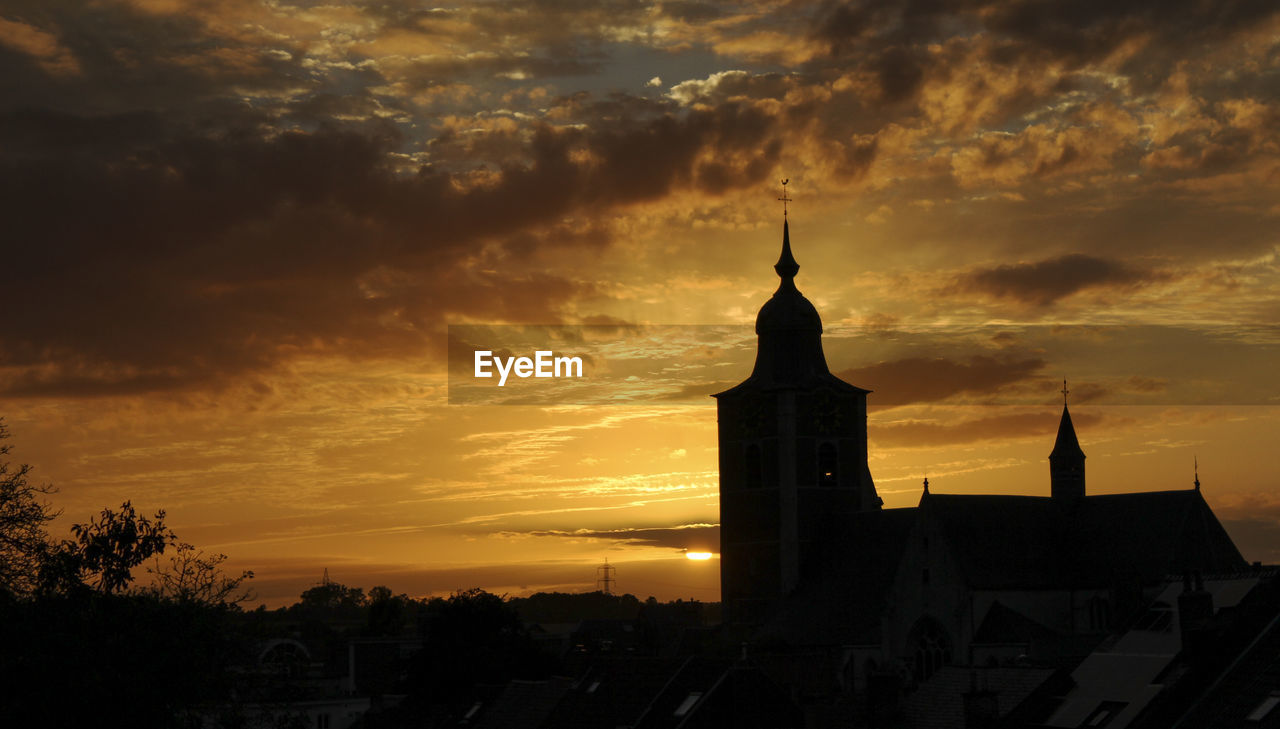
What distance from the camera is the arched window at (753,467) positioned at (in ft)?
315

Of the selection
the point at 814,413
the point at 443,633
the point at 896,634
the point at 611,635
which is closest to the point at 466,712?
the point at 443,633

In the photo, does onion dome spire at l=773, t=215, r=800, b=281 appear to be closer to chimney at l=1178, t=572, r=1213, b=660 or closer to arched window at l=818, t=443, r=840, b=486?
arched window at l=818, t=443, r=840, b=486

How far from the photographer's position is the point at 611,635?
145 m

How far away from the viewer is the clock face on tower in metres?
95.1

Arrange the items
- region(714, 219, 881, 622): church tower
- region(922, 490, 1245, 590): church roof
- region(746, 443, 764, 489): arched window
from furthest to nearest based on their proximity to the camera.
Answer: region(746, 443, 764, 489): arched window < region(714, 219, 881, 622): church tower < region(922, 490, 1245, 590): church roof

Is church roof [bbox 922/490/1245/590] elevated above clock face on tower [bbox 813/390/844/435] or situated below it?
below

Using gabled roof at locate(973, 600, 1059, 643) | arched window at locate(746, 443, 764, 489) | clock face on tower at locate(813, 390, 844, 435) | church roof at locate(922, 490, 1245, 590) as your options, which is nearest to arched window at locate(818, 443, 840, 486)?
clock face on tower at locate(813, 390, 844, 435)

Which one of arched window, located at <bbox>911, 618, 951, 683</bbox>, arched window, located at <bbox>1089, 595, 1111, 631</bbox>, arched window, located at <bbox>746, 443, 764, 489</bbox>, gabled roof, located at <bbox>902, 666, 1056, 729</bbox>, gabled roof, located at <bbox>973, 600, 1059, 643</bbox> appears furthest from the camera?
arched window, located at <bbox>746, 443, 764, 489</bbox>

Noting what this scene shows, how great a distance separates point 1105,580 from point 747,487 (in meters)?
22.4

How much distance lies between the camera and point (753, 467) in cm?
9631

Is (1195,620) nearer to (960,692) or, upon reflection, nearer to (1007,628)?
(960,692)

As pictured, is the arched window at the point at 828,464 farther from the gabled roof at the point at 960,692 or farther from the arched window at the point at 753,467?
the gabled roof at the point at 960,692

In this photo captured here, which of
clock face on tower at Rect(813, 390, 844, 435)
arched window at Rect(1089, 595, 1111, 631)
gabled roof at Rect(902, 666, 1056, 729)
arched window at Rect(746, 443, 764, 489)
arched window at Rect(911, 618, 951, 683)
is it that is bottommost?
gabled roof at Rect(902, 666, 1056, 729)

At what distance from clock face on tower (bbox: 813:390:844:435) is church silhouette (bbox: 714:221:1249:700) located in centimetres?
8
